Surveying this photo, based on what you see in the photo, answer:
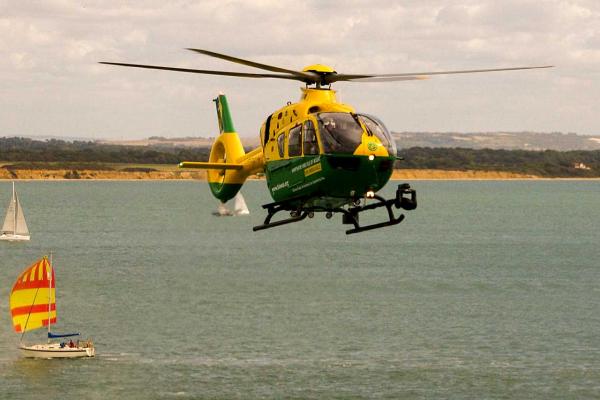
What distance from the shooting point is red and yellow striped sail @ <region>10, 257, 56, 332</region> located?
5177 inches

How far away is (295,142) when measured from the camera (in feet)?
135

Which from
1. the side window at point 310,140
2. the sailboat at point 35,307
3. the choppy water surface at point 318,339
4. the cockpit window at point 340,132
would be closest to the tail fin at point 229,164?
the side window at point 310,140

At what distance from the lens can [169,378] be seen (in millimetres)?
121062

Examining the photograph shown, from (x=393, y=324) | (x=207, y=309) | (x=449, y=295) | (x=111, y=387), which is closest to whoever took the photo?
(x=111, y=387)

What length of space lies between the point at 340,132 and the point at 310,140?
140cm

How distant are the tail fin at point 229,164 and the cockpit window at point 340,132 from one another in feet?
27.9

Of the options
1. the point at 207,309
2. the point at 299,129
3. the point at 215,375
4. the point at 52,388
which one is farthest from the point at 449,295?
the point at 299,129

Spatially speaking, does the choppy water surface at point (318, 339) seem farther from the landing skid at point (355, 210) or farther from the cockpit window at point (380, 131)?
the cockpit window at point (380, 131)

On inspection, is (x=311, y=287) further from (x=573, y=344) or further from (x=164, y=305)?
(x=573, y=344)

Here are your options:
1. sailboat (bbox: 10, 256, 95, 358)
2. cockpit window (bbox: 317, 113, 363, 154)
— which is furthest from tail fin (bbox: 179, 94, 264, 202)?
sailboat (bbox: 10, 256, 95, 358)

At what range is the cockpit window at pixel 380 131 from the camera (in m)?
39.6

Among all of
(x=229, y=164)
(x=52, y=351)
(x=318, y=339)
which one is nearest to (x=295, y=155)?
(x=229, y=164)

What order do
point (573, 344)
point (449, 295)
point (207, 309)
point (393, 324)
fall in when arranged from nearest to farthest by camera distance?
point (573, 344), point (393, 324), point (207, 309), point (449, 295)

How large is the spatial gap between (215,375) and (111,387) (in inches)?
485
